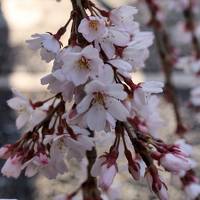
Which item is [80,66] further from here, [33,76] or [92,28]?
[33,76]

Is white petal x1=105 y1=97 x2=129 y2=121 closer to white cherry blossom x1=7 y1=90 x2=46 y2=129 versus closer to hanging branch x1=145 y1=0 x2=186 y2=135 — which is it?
white cherry blossom x1=7 y1=90 x2=46 y2=129

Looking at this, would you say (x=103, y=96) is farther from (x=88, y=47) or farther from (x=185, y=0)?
(x=185, y=0)

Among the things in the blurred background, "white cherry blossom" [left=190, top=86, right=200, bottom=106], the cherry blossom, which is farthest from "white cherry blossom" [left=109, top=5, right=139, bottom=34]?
"white cherry blossom" [left=190, top=86, right=200, bottom=106]

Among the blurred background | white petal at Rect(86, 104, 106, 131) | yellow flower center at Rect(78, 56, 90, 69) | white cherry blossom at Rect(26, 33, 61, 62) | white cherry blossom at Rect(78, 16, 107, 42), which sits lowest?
the blurred background

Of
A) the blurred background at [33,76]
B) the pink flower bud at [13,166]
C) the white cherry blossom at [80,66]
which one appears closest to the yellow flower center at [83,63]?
the white cherry blossom at [80,66]

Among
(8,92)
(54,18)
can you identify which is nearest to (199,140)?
(8,92)

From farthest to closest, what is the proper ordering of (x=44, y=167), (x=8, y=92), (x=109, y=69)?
1. (x=8, y=92)
2. (x=44, y=167)
3. (x=109, y=69)

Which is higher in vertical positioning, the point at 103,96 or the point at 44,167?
the point at 103,96

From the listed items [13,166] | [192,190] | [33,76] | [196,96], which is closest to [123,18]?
[13,166]
